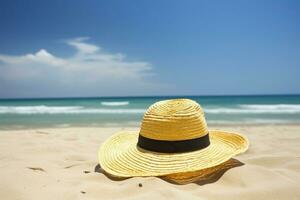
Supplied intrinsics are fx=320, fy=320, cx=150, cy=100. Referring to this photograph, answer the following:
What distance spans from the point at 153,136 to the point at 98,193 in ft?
2.50

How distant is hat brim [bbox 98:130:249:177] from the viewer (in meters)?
2.61

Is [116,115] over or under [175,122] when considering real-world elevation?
under

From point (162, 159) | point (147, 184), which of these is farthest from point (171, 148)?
point (147, 184)

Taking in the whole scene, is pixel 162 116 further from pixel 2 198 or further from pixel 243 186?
pixel 2 198

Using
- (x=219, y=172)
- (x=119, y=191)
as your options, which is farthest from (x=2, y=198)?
(x=219, y=172)

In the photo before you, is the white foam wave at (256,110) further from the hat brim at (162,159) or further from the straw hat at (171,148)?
the straw hat at (171,148)

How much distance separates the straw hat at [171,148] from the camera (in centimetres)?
265

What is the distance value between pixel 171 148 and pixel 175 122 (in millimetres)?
228

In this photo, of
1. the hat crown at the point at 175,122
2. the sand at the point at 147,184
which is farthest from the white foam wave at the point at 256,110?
the hat crown at the point at 175,122

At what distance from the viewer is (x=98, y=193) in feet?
7.73

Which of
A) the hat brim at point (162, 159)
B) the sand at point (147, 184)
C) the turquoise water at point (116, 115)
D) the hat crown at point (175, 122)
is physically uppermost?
the hat crown at point (175, 122)

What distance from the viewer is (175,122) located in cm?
280

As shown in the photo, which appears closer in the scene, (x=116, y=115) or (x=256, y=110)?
(x=116, y=115)

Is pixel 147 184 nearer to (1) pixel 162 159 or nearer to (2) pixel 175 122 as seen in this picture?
(1) pixel 162 159
